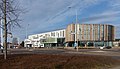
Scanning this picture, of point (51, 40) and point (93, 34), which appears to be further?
point (51, 40)

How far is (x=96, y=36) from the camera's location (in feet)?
531

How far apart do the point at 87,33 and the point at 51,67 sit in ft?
486

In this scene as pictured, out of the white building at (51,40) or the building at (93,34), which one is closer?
the building at (93,34)

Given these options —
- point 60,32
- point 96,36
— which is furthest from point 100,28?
point 60,32

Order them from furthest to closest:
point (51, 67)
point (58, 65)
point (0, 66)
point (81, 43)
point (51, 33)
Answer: point (51, 33) → point (81, 43) → point (58, 65) → point (51, 67) → point (0, 66)

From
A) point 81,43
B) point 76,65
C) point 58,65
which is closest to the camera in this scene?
point 58,65

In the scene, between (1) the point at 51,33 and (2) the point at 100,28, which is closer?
(2) the point at 100,28

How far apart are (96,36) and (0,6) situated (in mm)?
146481

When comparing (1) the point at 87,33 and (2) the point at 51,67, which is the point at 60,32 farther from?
(2) the point at 51,67

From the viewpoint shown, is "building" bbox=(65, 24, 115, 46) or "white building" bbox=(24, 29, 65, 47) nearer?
"building" bbox=(65, 24, 115, 46)

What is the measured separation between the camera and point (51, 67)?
15.4 meters

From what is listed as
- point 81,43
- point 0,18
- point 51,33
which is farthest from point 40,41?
point 0,18

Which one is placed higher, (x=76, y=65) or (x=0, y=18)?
(x=0, y=18)

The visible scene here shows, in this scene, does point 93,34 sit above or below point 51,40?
above
